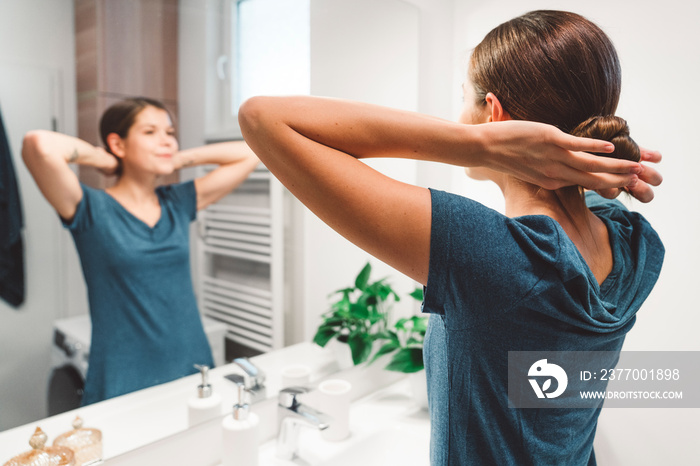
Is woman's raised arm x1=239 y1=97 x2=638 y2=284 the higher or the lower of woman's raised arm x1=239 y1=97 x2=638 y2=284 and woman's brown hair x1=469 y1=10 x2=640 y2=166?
the lower

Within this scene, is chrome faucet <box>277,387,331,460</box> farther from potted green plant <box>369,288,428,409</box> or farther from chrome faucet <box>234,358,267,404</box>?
potted green plant <box>369,288,428,409</box>

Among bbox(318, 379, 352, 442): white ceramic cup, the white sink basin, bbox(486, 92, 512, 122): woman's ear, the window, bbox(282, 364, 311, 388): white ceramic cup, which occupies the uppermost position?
the window

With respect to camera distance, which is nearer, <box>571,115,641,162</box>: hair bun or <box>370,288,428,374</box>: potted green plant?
<box>571,115,641,162</box>: hair bun

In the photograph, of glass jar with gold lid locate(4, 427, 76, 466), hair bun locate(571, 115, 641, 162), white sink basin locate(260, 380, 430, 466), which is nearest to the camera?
hair bun locate(571, 115, 641, 162)

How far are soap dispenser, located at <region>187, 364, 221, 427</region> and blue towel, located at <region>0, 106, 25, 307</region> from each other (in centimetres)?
39

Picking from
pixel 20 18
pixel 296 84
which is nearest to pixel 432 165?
pixel 296 84

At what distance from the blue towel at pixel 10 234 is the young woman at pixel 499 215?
502 mm

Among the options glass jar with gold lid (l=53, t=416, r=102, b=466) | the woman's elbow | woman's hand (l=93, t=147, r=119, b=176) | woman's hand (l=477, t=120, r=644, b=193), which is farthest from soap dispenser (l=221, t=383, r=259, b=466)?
woman's hand (l=477, t=120, r=644, b=193)

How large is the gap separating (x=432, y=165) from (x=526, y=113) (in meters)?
0.95

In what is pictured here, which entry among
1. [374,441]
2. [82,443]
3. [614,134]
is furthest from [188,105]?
[374,441]

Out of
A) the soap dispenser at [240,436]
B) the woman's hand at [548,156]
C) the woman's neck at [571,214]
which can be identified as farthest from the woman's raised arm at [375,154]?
the soap dispenser at [240,436]

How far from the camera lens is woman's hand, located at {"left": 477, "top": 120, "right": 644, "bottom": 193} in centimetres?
58

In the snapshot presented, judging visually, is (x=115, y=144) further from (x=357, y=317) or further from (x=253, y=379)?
(x=357, y=317)

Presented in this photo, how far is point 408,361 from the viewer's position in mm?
1374
